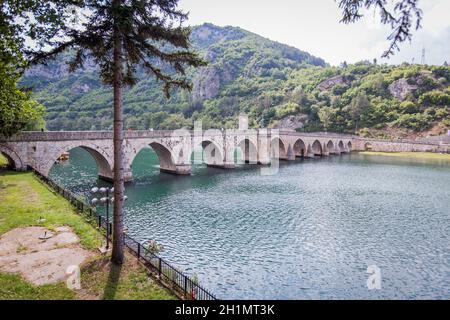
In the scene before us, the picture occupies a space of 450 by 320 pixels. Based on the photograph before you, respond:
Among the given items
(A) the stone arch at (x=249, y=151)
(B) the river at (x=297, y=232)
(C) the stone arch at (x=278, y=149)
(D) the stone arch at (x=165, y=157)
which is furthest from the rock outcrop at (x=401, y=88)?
(D) the stone arch at (x=165, y=157)

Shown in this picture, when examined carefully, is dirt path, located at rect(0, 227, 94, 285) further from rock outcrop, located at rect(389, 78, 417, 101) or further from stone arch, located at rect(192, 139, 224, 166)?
rock outcrop, located at rect(389, 78, 417, 101)

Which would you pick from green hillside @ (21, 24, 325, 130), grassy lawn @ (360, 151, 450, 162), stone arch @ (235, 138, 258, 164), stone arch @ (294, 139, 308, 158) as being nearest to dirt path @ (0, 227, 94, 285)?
stone arch @ (235, 138, 258, 164)

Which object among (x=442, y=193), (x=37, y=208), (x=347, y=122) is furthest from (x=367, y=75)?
(x=37, y=208)

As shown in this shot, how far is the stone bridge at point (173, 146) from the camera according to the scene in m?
32.7

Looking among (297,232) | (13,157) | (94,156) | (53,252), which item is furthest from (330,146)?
(53,252)

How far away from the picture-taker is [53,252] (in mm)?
14906

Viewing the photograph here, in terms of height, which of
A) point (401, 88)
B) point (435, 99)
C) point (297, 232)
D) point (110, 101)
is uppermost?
point (401, 88)

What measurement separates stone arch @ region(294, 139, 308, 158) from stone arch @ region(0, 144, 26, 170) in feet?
209

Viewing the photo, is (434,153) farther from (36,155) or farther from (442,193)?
(36,155)

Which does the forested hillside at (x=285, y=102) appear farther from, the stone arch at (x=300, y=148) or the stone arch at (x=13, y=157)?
the stone arch at (x=13, y=157)

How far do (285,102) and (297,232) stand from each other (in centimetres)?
13204

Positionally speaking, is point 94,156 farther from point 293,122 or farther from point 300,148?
point 293,122

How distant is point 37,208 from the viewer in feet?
69.5

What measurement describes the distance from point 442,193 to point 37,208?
4248 centimetres
